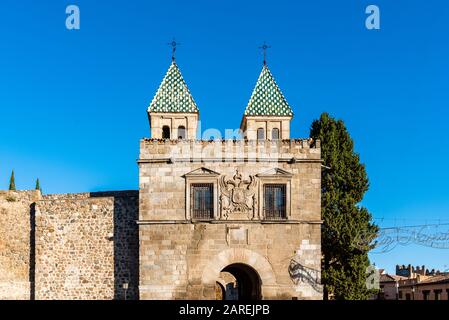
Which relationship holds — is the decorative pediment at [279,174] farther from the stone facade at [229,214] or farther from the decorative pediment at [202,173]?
the decorative pediment at [202,173]

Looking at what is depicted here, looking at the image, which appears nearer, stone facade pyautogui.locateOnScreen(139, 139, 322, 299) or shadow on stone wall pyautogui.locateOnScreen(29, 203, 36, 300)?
stone facade pyautogui.locateOnScreen(139, 139, 322, 299)

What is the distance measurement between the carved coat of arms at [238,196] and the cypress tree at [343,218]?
15.6ft

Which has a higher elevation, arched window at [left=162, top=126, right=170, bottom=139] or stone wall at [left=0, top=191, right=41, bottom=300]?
arched window at [left=162, top=126, right=170, bottom=139]

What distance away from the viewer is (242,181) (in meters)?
25.3

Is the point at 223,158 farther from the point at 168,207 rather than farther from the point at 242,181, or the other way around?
the point at 168,207

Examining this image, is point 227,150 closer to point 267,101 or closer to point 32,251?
point 267,101

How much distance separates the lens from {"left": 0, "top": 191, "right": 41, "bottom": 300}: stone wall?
29.1 m

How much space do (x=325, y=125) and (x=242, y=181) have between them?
27.2 feet

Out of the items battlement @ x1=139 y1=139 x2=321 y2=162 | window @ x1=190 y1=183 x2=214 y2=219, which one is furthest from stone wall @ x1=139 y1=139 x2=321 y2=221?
window @ x1=190 y1=183 x2=214 y2=219

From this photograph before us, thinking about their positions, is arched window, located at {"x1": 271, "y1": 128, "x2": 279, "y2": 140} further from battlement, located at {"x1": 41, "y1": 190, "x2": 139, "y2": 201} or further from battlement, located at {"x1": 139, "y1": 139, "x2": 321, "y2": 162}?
battlement, located at {"x1": 41, "y1": 190, "x2": 139, "y2": 201}

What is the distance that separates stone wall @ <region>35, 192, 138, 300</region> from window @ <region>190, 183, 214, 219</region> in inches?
162

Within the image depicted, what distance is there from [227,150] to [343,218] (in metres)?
7.70
